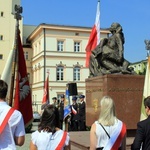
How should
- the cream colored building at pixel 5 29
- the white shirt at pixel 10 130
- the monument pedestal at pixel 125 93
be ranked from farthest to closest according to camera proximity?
the cream colored building at pixel 5 29
the monument pedestal at pixel 125 93
the white shirt at pixel 10 130

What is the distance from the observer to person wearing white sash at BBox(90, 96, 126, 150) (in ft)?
12.3

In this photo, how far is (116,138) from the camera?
394 cm

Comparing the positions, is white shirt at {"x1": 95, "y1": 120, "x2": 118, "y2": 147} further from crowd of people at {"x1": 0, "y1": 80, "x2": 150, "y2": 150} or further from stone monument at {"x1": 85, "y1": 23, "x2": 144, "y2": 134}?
stone monument at {"x1": 85, "y1": 23, "x2": 144, "y2": 134}

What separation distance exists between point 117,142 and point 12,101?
151 inches

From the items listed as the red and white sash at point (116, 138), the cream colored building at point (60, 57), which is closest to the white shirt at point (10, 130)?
the red and white sash at point (116, 138)

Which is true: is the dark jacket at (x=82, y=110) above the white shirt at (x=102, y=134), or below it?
below

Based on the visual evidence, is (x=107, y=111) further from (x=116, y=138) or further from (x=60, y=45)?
(x=60, y=45)

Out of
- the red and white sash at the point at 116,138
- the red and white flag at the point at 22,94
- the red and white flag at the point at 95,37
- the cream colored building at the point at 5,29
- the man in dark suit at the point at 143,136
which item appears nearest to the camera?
the man in dark suit at the point at 143,136

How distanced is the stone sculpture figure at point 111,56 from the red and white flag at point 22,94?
195cm

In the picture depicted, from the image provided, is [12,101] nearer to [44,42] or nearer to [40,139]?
[40,139]

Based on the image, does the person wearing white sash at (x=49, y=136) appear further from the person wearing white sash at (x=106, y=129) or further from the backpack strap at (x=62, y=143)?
the person wearing white sash at (x=106, y=129)

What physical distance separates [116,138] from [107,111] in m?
0.41

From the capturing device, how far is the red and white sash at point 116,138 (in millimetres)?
3881

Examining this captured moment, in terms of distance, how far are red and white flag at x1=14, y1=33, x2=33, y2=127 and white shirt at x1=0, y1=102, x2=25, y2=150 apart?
4.02 meters
